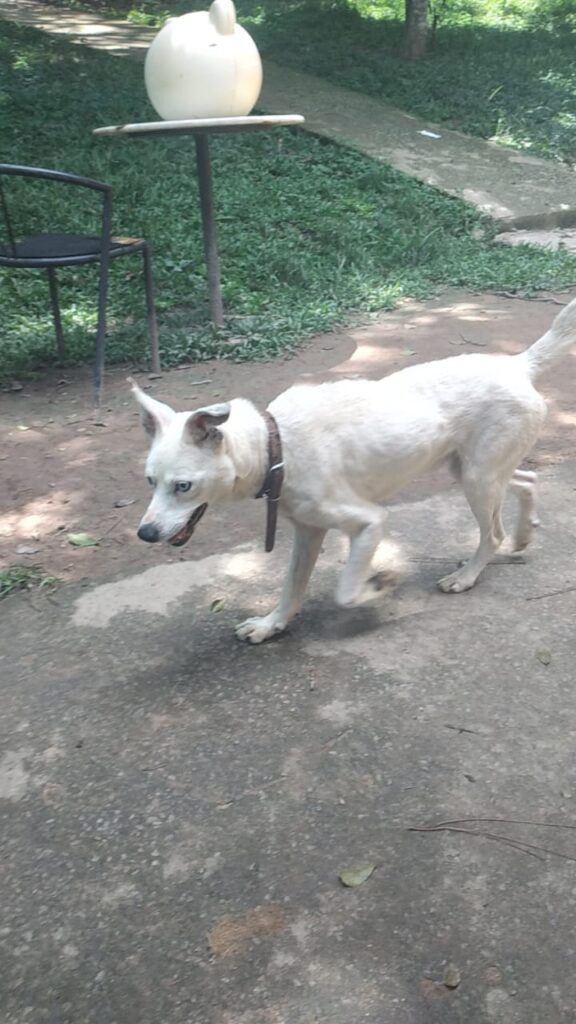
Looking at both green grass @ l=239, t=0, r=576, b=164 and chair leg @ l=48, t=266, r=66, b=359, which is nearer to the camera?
chair leg @ l=48, t=266, r=66, b=359

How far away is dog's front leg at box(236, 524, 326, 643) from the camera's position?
3.44m

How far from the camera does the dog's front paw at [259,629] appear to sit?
11.3 ft

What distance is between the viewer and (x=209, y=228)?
23.0ft

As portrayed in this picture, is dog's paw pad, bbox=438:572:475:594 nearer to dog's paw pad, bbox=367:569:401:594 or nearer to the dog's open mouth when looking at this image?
dog's paw pad, bbox=367:569:401:594

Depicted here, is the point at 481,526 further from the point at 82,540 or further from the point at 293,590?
the point at 82,540

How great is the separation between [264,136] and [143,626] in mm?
9427

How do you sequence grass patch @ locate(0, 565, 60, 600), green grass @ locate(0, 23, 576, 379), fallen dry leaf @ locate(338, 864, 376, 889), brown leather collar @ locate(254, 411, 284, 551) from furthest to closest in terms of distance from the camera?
1. green grass @ locate(0, 23, 576, 379)
2. grass patch @ locate(0, 565, 60, 600)
3. brown leather collar @ locate(254, 411, 284, 551)
4. fallen dry leaf @ locate(338, 864, 376, 889)

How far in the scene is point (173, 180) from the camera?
9.91 metres

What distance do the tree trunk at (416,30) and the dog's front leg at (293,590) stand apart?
13569 mm

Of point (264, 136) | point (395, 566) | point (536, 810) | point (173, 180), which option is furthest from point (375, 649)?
point (264, 136)

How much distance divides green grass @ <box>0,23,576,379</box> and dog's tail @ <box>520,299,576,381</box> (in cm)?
333

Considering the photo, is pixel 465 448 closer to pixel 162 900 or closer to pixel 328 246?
pixel 162 900

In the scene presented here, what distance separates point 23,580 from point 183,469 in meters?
1.48

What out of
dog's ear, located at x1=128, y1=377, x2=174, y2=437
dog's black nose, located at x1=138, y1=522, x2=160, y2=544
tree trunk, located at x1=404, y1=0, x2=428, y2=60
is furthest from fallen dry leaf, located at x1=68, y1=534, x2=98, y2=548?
tree trunk, located at x1=404, y1=0, x2=428, y2=60
